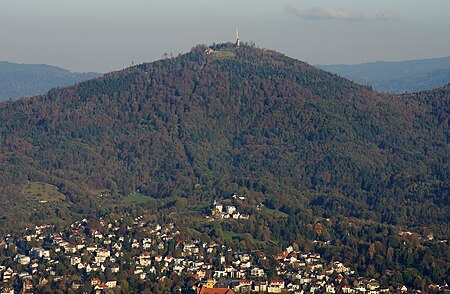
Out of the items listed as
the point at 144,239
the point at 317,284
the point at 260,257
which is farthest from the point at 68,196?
the point at 317,284

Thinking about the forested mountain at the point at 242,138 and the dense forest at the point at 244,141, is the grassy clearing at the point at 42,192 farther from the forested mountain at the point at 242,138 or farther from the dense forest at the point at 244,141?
the forested mountain at the point at 242,138

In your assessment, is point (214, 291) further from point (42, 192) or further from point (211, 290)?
point (42, 192)

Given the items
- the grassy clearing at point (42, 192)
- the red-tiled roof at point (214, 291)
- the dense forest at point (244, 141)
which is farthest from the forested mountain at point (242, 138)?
the red-tiled roof at point (214, 291)

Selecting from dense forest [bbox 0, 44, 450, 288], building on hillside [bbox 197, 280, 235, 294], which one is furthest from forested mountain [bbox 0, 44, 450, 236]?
building on hillside [bbox 197, 280, 235, 294]

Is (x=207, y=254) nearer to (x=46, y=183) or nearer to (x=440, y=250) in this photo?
(x=440, y=250)

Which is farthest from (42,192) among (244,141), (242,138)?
(242,138)

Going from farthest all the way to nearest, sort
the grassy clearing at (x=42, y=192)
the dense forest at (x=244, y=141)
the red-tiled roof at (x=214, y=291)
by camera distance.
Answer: the dense forest at (x=244, y=141) < the grassy clearing at (x=42, y=192) < the red-tiled roof at (x=214, y=291)
